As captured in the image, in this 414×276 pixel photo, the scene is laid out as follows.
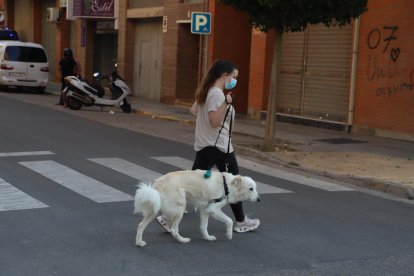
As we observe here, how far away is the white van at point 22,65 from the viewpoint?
24.5m

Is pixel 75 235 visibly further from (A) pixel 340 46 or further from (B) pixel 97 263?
(A) pixel 340 46

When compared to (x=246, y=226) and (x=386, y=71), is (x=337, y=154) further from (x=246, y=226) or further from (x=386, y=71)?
(x=246, y=226)

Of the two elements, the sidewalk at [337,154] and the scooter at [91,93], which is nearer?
the sidewalk at [337,154]

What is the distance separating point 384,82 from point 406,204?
728 centimetres

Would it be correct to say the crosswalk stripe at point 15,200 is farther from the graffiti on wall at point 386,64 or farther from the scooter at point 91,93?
the scooter at point 91,93

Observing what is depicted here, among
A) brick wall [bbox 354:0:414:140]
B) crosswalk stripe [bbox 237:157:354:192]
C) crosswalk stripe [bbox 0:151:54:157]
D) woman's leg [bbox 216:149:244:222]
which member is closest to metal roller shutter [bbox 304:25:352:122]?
brick wall [bbox 354:0:414:140]

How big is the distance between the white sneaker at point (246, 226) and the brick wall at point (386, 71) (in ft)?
30.3

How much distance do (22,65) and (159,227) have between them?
1984 centimetres

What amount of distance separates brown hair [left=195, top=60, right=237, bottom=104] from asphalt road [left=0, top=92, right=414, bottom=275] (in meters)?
1.49

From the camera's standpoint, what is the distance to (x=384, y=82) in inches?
601

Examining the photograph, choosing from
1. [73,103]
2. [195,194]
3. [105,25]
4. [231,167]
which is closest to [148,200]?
[195,194]

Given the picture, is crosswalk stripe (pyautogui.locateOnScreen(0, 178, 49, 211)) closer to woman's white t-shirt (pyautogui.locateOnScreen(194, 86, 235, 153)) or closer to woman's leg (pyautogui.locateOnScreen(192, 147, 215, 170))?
woman's leg (pyautogui.locateOnScreen(192, 147, 215, 170))

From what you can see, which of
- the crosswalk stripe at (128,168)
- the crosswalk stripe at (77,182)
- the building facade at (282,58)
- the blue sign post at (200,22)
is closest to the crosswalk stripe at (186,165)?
the crosswalk stripe at (128,168)

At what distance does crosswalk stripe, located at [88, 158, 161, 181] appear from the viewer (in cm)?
927
